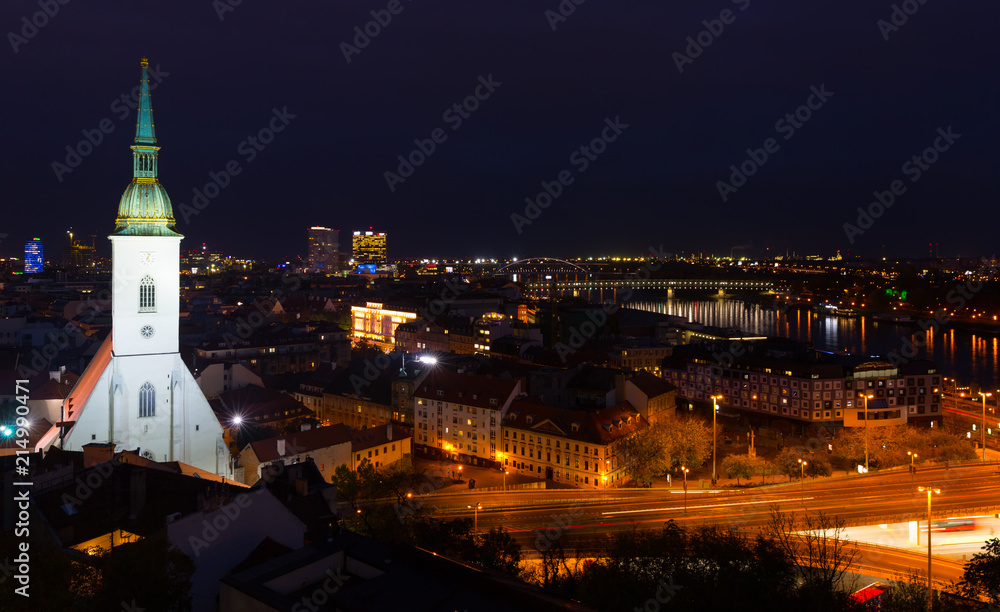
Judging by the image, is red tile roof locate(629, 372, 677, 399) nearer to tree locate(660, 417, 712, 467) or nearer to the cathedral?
tree locate(660, 417, 712, 467)

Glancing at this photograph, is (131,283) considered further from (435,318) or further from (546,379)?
(435,318)

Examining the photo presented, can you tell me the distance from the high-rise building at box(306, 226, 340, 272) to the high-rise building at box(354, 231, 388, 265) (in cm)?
456

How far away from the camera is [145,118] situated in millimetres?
10102

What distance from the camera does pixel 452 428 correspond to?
62.8 feet

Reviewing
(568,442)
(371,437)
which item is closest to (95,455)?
(371,437)

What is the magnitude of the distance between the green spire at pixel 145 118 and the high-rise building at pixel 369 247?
127 metres

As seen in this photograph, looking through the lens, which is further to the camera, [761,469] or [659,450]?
[659,450]

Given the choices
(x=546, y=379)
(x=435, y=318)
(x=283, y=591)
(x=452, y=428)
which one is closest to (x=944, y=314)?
(x=435, y=318)

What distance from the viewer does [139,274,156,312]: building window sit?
403 inches

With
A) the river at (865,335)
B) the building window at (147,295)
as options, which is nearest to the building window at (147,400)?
the building window at (147,295)

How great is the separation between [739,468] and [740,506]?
2.70m

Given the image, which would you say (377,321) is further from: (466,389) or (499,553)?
(499,553)

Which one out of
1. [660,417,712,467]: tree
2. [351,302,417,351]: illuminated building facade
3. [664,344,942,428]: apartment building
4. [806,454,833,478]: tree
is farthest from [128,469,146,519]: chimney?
[351,302,417,351]: illuminated building facade

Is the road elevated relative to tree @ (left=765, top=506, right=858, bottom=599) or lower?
lower
